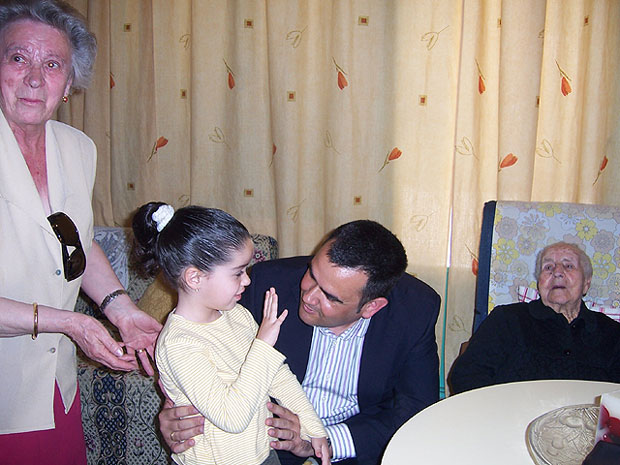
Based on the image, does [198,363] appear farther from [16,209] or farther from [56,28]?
[56,28]

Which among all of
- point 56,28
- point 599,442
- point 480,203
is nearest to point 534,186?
point 480,203

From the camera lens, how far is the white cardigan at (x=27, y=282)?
1.22 metres

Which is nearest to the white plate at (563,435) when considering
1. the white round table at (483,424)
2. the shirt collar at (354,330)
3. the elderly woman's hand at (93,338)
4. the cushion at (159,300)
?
the white round table at (483,424)

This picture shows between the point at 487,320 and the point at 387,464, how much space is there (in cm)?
110

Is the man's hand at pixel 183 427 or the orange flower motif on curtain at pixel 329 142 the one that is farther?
the orange flower motif on curtain at pixel 329 142

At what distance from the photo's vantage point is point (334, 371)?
1698mm

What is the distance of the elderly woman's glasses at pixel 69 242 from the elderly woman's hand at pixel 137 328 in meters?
0.17

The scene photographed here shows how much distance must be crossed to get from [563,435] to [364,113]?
1843 millimetres

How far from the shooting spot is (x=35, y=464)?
4.28 ft

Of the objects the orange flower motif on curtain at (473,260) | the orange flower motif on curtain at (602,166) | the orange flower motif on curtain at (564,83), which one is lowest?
the orange flower motif on curtain at (473,260)

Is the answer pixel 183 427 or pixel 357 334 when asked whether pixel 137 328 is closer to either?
pixel 183 427

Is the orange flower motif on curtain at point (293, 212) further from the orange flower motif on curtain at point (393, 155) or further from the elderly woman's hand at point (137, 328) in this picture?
the elderly woman's hand at point (137, 328)

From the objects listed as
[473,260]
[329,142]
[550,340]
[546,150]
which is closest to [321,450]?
[550,340]

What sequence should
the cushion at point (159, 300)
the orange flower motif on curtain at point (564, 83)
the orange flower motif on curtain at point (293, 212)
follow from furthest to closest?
1. the orange flower motif on curtain at point (293, 212)
2. the orange flower motif on curtain at point (564, 83)
3. the cushion at point (159, 300)
